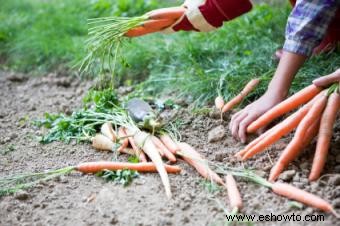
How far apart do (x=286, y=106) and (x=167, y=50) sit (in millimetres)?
1346

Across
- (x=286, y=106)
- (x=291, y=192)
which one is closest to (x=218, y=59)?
(x=286, y=106)

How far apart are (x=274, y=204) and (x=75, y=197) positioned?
0.70 m

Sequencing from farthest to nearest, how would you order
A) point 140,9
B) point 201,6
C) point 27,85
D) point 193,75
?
1. point 140,9
2. point 27,85
3. point 193,75
4. point 201,6

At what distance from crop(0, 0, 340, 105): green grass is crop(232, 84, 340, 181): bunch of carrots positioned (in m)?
0.45

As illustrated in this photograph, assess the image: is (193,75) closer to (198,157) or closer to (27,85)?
(198,157)

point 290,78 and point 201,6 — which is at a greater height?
point 201,6

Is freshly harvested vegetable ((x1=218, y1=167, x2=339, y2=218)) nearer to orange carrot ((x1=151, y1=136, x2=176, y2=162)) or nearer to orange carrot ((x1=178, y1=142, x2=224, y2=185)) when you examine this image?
orange carrot ((x1=178, y1=142, x2=224, y2=185))

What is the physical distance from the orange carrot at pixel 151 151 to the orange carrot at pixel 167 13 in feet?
2.05

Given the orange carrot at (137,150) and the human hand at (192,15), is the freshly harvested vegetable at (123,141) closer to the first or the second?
the orange carrot at (137,150)

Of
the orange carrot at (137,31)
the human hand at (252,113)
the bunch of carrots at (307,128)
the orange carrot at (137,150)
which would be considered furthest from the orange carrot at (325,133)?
the orange carrot at (137,31)

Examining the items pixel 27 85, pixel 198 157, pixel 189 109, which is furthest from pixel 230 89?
pixel 27 85

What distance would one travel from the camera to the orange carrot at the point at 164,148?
2002 mm

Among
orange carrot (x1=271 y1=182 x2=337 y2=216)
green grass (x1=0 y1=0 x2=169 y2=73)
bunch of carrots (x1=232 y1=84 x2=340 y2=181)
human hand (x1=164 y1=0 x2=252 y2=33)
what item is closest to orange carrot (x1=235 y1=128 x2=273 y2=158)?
bunch of carrots (x1=232 y1=84 x2=340 y2=181)

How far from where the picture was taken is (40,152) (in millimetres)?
2201
